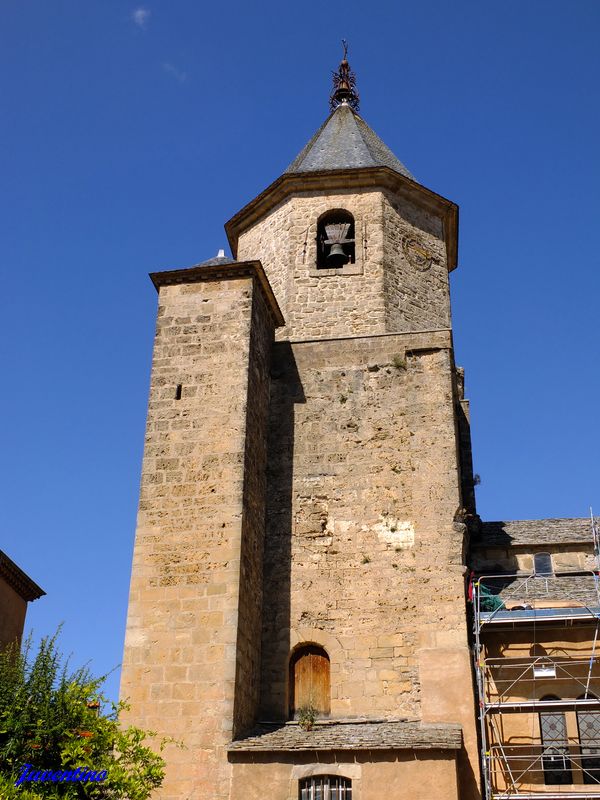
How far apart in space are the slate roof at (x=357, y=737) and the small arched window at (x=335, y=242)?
860cm

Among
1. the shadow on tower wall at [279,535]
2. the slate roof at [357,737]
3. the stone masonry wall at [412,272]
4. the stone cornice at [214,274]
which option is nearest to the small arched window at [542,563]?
the slate roof at [357,737]

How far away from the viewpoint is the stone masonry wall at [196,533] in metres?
11.9

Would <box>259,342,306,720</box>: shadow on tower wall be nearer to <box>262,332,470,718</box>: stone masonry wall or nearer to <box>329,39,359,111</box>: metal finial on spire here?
<box>262,332,470,718</box>: stone masonry wall

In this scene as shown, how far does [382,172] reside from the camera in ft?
58.4

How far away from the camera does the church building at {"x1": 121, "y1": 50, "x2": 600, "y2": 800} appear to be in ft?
38.6

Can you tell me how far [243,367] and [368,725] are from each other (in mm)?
5497

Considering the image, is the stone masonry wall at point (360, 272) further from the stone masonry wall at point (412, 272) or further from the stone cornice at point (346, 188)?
the stone cornice at point (346, 188)

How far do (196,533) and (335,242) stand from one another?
22.5ft

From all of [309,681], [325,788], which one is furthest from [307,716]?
[325,788]

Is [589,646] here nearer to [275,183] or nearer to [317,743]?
[317,743]

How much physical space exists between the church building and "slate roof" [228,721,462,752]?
0.04 metres

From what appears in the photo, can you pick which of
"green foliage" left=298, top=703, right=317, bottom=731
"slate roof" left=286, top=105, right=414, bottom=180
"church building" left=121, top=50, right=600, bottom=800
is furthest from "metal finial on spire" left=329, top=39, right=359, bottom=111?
"green foliage" left=298, top=703, right=317, bottom=731

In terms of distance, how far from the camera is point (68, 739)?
11.2m

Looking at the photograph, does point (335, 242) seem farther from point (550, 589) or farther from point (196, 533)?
point (550, 589)
